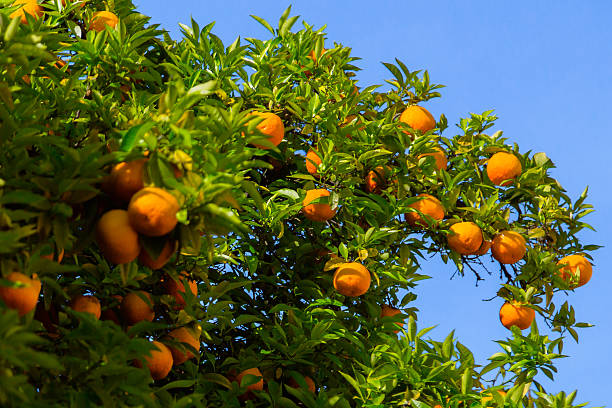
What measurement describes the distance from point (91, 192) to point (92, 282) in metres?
0.80

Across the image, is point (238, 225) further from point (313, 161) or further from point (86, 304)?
point (313, 161)

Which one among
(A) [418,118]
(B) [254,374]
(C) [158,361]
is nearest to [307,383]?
(B) [254,374]

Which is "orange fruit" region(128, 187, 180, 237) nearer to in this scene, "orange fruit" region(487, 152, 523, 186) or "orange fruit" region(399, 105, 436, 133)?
"orange fruit" region(399, 105, 436, 133)

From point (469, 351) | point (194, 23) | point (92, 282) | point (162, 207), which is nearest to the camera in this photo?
point (162, 207)

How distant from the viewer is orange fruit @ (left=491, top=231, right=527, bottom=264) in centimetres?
449

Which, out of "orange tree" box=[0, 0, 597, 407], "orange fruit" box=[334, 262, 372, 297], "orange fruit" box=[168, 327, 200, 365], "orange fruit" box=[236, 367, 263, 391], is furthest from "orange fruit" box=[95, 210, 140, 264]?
"orange fruit" box=[334, 262, 372, 297]

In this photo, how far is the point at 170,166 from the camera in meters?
2.54

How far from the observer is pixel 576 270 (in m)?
4.83

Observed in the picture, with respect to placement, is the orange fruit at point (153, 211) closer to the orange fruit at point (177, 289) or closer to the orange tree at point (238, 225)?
the orange tree at point (238, 225)

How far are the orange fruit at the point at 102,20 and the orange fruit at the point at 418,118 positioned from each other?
1942 mm

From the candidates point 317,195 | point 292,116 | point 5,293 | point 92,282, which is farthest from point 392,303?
point 5,293

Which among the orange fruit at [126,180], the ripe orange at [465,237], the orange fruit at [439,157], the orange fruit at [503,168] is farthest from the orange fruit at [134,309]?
the orange fruit at [503,168]

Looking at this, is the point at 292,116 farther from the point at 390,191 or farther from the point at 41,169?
the point at 41,169

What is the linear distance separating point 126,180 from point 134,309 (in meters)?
0.82
